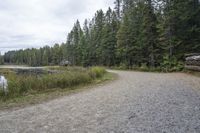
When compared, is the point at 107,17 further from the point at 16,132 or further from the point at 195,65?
the point at 16,132

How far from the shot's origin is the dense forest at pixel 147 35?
2441cm

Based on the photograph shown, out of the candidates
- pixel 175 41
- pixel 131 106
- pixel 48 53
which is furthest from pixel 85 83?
pixel 48 53

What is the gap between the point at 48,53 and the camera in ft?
300

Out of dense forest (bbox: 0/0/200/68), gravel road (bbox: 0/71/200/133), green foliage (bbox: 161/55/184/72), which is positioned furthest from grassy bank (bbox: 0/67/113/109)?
dense forest (bbox: 0/0/200/68)

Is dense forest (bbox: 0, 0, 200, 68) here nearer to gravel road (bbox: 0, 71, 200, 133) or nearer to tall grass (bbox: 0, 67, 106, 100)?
tall grass (bbox: 0, 67, 106, 100)

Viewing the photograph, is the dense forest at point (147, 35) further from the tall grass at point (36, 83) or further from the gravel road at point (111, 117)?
the gravel road at point (111, 117)

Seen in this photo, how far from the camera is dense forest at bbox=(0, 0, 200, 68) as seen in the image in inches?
961

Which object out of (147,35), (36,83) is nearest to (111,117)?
(36,83)

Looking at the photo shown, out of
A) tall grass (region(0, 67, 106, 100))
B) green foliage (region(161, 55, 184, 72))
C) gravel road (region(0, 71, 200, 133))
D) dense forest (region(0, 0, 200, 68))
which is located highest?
dense forest (region(0, 0, 200, 68))

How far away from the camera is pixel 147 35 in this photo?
29688 millimetres

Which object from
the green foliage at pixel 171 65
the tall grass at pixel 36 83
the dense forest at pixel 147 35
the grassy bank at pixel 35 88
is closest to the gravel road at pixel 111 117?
the grassy bank at pixel 35 88

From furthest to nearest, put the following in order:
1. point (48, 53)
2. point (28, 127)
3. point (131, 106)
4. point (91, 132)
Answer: point (48, 53) < point (131, 106) < point (28, 127) < point (91, 132)

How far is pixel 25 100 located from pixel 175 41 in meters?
19.5

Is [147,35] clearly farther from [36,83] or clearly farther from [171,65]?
[36,83]
